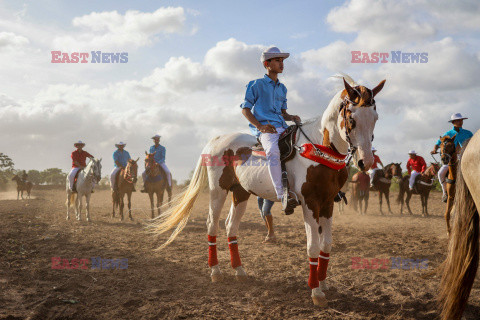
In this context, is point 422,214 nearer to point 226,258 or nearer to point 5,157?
point 226,258

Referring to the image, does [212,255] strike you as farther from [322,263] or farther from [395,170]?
[395,170]

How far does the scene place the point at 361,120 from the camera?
3.76 m

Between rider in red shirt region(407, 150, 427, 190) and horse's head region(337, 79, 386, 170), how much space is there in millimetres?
12978

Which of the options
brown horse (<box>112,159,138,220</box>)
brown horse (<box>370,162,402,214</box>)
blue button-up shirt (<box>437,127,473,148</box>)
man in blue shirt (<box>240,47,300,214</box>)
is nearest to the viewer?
man in blue shirt (<box>240,47,300,214</box>)

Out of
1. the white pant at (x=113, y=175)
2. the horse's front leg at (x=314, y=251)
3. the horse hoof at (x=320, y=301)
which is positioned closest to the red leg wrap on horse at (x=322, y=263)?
the horse's front leg at (x=314, y=251)

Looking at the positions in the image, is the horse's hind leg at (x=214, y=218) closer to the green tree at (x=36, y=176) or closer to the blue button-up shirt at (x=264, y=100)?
the blue button-up shirt at (x=264, y=100)

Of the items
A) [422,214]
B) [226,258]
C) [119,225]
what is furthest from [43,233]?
[422,214]

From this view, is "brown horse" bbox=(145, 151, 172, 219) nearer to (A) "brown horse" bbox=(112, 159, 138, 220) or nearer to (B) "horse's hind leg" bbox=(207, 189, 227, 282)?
(A) "brown horse" bbox=(112, 159, 138, 220)

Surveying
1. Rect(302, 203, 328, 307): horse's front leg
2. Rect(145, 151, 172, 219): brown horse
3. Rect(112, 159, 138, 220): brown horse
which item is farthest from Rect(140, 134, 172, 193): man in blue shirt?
Rect(302, 203, 328, 307): horse's front leg

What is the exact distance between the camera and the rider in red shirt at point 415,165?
1537cm

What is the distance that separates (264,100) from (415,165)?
12.8 m

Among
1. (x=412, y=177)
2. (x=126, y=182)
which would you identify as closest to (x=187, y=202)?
(x=126, y=182)

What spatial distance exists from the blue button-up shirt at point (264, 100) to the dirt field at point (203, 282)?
2.26 meters

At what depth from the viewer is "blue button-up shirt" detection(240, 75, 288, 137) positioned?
500cm
